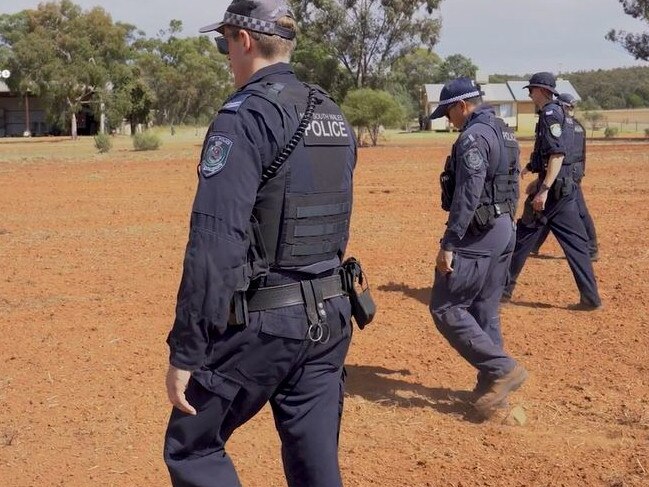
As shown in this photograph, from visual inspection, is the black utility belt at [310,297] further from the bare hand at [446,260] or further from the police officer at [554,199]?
the police officer at [554,199]

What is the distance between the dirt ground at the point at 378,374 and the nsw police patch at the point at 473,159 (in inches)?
62.1

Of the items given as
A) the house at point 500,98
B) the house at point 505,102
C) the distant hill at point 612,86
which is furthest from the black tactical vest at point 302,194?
the distant hill at point 612,86

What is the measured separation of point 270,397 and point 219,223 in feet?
2.39

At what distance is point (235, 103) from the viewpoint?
297 cm

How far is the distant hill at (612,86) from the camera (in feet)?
413

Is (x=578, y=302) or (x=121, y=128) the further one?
(x=121, y=128)

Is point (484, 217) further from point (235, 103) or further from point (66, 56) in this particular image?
point (66, 56)

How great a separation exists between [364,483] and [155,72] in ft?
233

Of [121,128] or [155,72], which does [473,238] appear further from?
[155,72]

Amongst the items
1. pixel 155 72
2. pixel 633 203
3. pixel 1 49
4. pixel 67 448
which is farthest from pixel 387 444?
pixel 155 72

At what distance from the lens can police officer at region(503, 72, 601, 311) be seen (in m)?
8.12

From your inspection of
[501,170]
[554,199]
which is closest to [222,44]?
[501,170]

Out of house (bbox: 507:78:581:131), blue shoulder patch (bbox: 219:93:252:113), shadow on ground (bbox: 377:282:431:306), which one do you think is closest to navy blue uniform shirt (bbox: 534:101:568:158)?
shadow on ground (bbox: 377:282:431:306)

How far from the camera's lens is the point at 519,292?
915 cm
